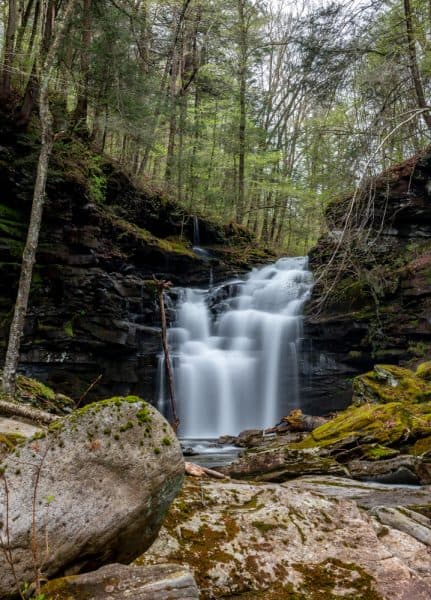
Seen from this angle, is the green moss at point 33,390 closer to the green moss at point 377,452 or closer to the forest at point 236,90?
the forest at point 236,90

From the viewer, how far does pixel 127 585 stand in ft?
5.80

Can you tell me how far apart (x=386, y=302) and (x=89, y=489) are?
11245mm

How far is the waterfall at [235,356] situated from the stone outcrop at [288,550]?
335 inches

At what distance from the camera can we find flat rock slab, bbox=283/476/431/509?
13.9ft

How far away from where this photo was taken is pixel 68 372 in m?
11.6

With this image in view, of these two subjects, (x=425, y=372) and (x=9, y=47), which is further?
(x=9, y=47)

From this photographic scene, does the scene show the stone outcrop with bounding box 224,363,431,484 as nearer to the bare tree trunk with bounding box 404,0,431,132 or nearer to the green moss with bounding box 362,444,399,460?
the green moss with bounding box 362,444,399,460

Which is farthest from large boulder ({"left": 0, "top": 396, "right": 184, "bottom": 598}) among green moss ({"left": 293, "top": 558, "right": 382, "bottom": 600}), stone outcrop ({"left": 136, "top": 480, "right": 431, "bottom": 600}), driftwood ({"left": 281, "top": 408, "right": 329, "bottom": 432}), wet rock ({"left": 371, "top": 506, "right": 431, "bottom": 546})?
driftwood ({"left": 281, "top": 408, "right": 329, "bottom": 432})

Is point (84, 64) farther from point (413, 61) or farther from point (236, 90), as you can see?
point (236, 90)

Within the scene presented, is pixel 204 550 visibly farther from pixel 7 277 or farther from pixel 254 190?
pixel 254 190

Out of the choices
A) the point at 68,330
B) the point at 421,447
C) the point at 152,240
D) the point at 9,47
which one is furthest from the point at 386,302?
the point at 9,47

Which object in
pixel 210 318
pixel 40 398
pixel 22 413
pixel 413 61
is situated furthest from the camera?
pixel 210 318

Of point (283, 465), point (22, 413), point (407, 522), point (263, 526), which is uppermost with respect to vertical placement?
point (22, 413)

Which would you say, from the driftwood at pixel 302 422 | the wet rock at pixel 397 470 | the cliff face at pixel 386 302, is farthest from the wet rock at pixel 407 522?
the cliff face at pixel 386 302
